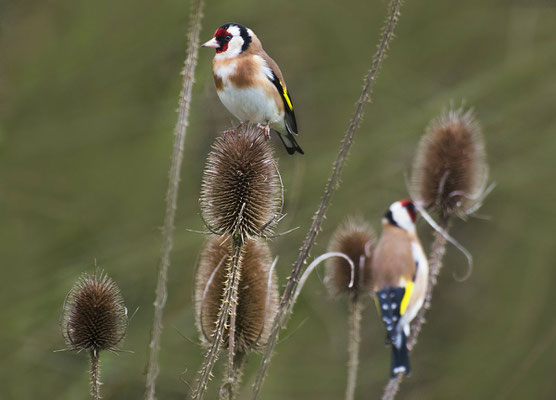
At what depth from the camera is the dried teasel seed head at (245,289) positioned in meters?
3.28

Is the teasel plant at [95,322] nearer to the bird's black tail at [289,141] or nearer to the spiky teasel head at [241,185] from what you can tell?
the spiky teasel head at [241,185]

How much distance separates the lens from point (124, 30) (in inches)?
231

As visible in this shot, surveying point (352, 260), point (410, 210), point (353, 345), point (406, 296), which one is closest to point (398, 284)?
point (406, 296)

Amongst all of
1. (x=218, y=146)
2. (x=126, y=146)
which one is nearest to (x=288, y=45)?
(x=126, y=146)

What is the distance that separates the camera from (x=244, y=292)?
3.45 meters

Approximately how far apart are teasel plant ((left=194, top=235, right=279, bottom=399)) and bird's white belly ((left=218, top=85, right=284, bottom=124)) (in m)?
0.58

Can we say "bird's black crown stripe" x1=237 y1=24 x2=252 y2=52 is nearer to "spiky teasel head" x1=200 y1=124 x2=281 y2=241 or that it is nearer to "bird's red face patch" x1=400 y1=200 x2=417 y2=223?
"spiky teasel head" x1=200 y1=124 x2=281 y2=241

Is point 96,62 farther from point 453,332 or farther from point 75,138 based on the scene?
point 453,332

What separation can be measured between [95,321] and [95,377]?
1.01 feet

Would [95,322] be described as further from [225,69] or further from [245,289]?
[225,69]

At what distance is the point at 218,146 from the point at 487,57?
5.90m

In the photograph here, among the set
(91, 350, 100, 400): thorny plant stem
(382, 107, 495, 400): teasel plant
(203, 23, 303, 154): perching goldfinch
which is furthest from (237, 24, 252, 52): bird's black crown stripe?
Answer: (91, 350, 100, 400): thorny plant stem

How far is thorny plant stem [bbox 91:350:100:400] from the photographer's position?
2.21 m

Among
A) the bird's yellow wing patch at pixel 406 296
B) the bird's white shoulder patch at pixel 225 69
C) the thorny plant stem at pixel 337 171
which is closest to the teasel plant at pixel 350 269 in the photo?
the bird's yellow wing patch at pixel 406 296
